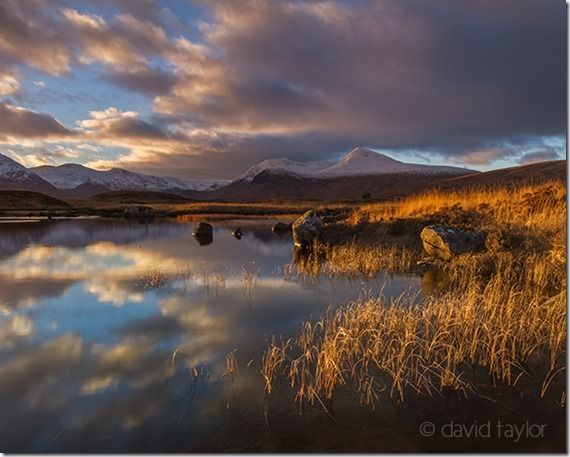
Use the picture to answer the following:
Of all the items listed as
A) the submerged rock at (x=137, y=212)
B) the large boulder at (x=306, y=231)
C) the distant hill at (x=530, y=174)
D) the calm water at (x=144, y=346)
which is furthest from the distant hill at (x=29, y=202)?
the distant hill at (x=530, y=174)

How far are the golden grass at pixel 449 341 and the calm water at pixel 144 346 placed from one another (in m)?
0.73

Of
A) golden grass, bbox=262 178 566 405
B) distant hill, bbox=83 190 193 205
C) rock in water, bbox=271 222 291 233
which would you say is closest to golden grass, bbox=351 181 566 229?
golden grass, bbox=262 178 566 405

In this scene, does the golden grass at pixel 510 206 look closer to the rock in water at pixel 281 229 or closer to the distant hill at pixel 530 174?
the rock in water at pixel 281 229

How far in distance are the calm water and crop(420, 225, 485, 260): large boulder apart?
268 centimetres

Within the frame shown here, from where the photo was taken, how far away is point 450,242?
13969 millimetres

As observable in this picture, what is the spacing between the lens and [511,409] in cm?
491

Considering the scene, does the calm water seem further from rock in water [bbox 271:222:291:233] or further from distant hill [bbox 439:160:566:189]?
distant hill [bbox 439:160:566:189]

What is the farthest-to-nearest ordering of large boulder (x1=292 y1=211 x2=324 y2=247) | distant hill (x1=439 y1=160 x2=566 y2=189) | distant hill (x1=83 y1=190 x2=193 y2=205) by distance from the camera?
distant hill (x1=83 y1=190 x2=193 y2=205), distant hill (x1=439 y1=160 x2=566 y2=189), large boulder (x1=292 y1=211 x2=324 y2=247)

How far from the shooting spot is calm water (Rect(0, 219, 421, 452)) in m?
4.65

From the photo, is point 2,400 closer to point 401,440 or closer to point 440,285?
point 401,440

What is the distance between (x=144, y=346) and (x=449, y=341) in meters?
5.13

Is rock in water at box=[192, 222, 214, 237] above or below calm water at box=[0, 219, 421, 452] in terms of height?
below

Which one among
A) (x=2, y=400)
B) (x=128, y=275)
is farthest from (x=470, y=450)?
(x=128, y=275)

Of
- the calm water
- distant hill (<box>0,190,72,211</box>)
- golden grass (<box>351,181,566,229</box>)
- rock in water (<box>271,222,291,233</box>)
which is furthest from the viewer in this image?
distant hill (<box>0,190,72,211</box>)
